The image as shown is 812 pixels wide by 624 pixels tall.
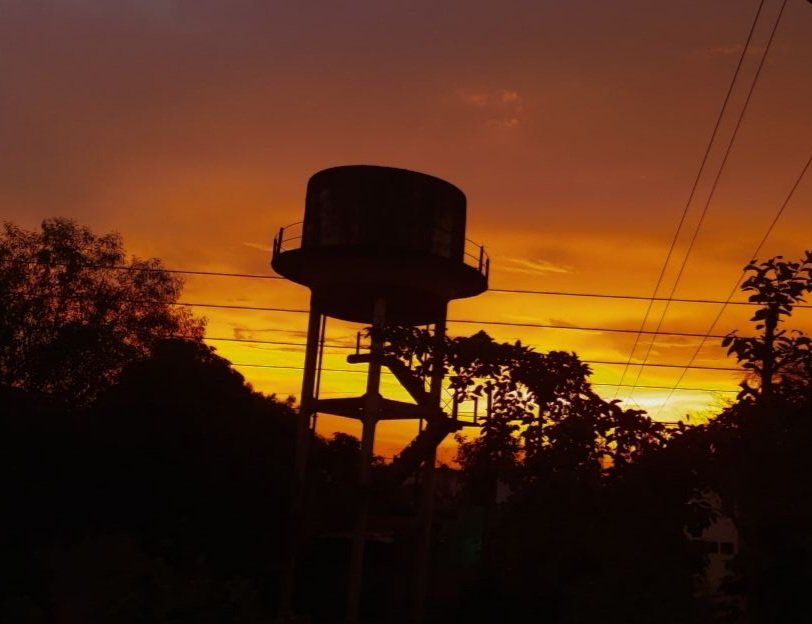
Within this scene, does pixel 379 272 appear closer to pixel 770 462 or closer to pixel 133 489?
pixel 133 489

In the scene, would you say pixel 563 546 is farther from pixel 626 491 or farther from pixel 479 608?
pixel 479 608

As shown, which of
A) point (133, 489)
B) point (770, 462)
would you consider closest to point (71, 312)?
point (133, 489)

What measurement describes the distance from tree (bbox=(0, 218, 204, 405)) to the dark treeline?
0.23 feet

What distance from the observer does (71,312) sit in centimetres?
3284

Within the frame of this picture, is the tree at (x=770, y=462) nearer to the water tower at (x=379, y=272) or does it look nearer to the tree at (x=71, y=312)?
the water tower at (x=379, y=272)

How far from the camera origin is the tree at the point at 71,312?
101ft

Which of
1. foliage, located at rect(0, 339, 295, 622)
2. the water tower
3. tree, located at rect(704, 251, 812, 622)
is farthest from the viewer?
the water tower

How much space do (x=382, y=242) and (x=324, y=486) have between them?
10.3 m

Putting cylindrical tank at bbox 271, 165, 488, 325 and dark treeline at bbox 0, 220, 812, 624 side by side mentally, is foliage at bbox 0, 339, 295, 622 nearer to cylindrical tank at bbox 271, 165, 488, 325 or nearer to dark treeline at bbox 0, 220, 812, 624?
dark treeline at bbox 0, 220, 812, 624

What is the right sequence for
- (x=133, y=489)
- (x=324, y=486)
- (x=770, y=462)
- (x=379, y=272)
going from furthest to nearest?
1. (x=324, y=486)
2. (x=379, y=272)
3. (x=133, y=489)
4. (x=770, y=462)

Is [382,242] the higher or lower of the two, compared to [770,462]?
higher

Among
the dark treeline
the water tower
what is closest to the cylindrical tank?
the water tower

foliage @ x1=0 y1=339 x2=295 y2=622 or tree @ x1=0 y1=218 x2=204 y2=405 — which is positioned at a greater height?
tree @ x1=0 y1=218 x2=204 y2=405

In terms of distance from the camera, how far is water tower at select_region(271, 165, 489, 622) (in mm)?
28547
